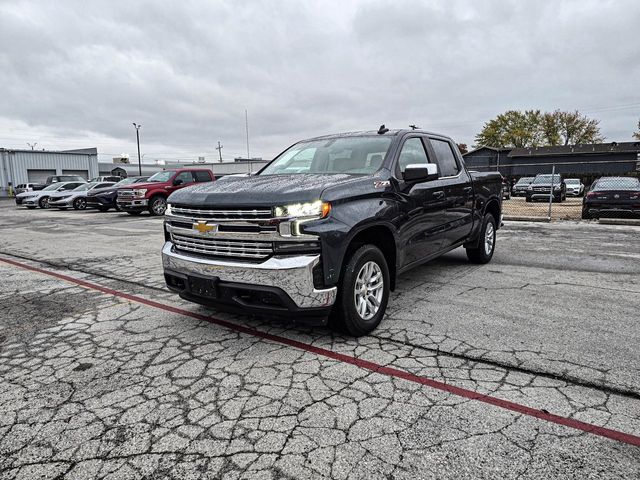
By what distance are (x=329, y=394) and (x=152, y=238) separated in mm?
8588

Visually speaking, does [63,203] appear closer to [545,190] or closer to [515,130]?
[545,190]

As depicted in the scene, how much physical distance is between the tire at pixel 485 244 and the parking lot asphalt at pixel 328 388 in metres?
1.24

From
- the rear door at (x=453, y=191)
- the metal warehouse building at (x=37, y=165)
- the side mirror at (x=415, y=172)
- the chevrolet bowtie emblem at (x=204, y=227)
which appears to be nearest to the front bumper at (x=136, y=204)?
the rear door at (x=453, y=191)

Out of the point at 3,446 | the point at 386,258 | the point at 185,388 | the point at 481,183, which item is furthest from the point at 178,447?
the point at 481,183

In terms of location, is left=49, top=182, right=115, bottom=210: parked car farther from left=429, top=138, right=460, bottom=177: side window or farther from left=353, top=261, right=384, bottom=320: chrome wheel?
left=353, top=261, right=384, bottom=320: chrome wheel

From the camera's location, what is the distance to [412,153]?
4.83 meters

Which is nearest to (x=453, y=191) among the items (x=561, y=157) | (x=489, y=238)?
(x=489, y=238)

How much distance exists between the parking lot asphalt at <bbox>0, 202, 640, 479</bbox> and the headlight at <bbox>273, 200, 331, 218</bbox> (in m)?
1.10

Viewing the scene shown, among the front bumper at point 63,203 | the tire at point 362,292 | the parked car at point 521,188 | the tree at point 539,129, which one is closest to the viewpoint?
the tire at point 362,292

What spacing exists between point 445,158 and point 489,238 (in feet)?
6.26

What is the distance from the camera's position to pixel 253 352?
11.4ft

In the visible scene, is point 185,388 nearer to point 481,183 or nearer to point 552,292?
point 552,292

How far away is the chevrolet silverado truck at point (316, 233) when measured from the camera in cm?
329

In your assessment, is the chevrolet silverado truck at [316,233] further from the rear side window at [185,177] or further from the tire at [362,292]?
the rear side window at [185,177]
